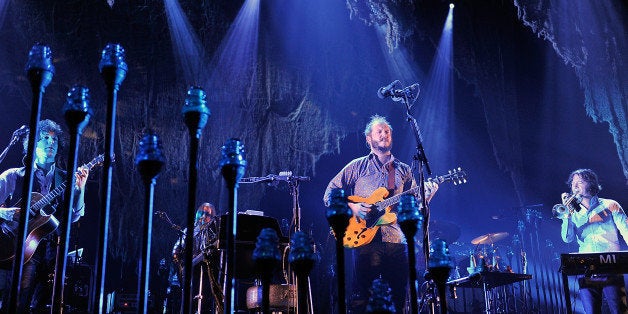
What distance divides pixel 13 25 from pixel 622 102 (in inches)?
348

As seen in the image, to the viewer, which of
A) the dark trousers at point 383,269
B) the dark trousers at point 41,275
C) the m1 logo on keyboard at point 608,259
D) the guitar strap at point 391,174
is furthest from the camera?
the guitar strap at point 391,174

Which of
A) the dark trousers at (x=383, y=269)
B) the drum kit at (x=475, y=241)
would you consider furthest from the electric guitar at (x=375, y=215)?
the drum kit at (x=475, y=241)

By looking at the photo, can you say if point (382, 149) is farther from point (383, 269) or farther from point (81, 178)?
point (81, 178)

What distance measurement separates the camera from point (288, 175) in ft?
19.6

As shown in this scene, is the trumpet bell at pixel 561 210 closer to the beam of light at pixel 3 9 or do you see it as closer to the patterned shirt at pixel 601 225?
the patterned shirt at pixel 601 225

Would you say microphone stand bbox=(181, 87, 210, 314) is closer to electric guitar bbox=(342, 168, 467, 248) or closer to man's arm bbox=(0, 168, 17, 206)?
man's arm bbox=(0, 168, 17, 206)

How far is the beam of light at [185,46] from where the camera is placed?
8.88 metres

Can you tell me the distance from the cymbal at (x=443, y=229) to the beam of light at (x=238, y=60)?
149 inches

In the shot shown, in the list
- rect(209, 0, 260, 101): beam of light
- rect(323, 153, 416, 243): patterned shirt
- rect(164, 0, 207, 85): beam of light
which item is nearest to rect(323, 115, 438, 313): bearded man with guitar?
rect(323, 153, 416, 243): patterned shirt

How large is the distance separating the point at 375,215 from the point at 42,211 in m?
3.36

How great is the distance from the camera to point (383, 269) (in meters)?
5.61

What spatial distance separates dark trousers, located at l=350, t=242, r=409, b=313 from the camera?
5.61 m

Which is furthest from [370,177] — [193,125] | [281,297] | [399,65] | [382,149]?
[193,125]

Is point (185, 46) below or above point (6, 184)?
above
